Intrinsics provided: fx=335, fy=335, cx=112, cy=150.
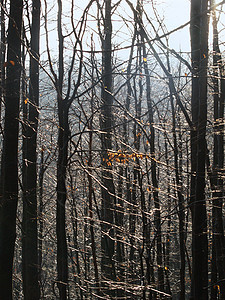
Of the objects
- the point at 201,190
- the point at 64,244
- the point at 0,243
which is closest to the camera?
the point at 201,190

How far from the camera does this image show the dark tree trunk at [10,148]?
553 centimetres

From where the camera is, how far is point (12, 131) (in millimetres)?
5617

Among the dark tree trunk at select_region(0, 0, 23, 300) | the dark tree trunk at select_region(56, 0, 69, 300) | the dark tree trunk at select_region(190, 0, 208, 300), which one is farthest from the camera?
the dark tree trunk at select_region(0, 0, 23, 300)

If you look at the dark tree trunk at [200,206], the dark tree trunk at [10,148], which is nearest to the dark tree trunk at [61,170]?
the dark tree trunk at [10,148]

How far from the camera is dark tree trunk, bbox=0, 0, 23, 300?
5531 millimetres

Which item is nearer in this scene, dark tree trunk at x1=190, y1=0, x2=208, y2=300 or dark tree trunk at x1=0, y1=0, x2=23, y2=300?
dark tree trunk at x1=190, y1=0, x2=208, y2=300

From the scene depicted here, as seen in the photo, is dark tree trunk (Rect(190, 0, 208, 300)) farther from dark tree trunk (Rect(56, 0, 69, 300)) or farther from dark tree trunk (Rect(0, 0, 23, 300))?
dark tree trunk (Rect(0, 0, 23, 300))

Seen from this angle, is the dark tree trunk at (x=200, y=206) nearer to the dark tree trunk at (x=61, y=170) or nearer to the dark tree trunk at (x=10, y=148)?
the dark tree trunk at (x=61, y=170)

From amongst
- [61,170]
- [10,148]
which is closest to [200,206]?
[61,170]

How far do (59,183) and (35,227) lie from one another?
3.13m

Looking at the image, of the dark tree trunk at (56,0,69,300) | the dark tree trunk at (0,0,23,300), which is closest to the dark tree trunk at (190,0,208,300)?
the dark tree trunk at (56,0,69,300)

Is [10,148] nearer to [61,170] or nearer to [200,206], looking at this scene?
[61,170]

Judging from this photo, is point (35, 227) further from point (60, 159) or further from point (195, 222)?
point (195, 222)

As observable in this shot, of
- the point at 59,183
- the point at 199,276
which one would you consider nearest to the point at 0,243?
the point at 59,183
